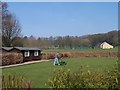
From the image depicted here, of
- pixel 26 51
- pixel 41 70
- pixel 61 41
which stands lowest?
pixel 41 70

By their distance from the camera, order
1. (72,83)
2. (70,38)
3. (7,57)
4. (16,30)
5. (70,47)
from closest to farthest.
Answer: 1. (72,83)
2. (7,57)
3. (16,30)
4. (70,38)
5. (70,47)

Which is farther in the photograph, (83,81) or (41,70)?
(41,70)

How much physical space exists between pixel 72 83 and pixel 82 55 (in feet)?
152

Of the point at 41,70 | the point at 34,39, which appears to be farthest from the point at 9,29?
the point at 41,70

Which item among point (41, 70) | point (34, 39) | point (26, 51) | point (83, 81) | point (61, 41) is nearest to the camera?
point (83, 81)

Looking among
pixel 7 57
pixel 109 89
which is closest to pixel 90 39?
pixel 7 57

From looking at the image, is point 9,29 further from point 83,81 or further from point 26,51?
point 83,81

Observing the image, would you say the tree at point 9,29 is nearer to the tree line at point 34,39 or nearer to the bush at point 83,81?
the tree line at point 34,39

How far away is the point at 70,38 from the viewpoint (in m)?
68.8

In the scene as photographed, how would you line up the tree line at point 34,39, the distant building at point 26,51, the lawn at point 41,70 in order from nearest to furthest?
the lawn at point 41,70 < the distant building at point 26,51 < the tree line at point 34,39

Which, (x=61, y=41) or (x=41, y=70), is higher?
(x=61, y=41)

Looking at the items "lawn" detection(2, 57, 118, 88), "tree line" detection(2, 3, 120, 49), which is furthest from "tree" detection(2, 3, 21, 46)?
"lawn" detection(2, 57, 118, 88)

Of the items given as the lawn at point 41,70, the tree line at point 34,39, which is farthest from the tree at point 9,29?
the lawn at point 41,70

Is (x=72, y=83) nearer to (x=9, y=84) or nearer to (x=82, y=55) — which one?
(x=9, y=84)
